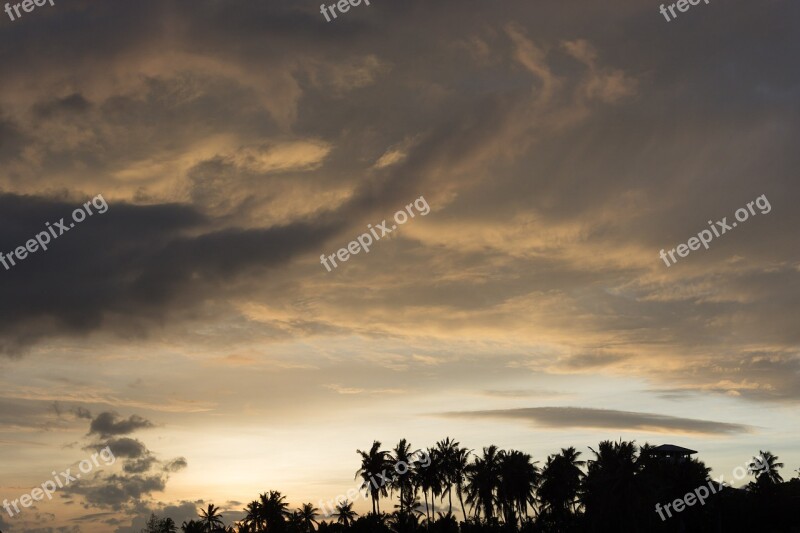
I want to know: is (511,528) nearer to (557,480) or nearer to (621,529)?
(557,480)

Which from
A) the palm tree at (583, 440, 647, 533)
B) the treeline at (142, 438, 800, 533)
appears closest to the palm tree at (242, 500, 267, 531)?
the treeline at (142, 438, 800, 533)

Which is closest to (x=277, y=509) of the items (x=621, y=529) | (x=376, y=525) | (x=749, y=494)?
(x=376, y=525)

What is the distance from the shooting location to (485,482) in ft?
448

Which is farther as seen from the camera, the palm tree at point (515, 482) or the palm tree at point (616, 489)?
the palm tree at point (515, 482)

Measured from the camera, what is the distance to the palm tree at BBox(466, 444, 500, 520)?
13638cm

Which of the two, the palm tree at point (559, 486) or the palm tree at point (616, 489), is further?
the palm tree at point (559, 486)

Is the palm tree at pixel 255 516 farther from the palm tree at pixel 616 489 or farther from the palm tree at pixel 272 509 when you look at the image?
the palm tree at pixel 616 489

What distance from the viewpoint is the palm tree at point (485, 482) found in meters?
136

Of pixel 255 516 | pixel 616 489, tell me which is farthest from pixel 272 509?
pixel 616 489

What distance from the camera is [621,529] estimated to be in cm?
10438

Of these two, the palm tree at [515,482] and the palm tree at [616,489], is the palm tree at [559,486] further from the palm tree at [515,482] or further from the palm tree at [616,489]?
the palm tree at [616,489]

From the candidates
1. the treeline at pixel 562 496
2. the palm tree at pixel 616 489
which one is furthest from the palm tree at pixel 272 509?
the palm tree at pixel 616 489

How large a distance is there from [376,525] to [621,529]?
35430mm

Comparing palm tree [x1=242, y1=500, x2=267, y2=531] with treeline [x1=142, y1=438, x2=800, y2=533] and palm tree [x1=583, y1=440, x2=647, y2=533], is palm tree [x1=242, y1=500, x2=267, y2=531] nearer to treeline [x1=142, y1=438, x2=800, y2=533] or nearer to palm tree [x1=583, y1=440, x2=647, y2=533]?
treeline [x1=142, y1=438, x2=800, y2=533]
